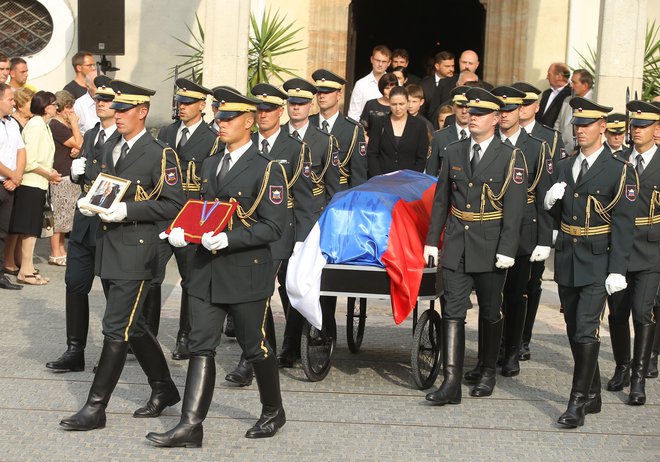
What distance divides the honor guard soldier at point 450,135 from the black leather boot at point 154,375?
3020 mm

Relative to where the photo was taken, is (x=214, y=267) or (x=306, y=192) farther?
(x=306, y=192)

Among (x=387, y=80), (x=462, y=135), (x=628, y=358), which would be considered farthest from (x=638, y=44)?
(x=628, y=358)

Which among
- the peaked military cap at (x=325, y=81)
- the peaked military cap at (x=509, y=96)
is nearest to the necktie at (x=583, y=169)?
the peaked military cap at (x=509, y=96)

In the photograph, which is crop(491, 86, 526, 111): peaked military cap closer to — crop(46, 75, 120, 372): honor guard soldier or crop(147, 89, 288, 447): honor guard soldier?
crop(147, 89, 288, 447): honor guard soldier

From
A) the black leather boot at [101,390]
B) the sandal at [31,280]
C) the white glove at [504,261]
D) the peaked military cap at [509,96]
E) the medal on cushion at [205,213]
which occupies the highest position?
the peaked military cap at [509,96]

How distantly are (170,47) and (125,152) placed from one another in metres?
9.49

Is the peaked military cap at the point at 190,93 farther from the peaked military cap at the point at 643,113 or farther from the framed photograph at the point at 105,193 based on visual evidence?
the peaked military cap at the point at 643,113

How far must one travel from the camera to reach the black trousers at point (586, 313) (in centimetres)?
785

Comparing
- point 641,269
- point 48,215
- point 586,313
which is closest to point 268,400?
point 586,313

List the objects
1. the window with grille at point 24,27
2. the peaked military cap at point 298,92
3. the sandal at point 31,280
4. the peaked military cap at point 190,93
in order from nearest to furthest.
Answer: the peaked military cap at point 190,93 < the peaked military cap at point 298,92 < the sandal at point 31,280 < the window with grille at point 24,27

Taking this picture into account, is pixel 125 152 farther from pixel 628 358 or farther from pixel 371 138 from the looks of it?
pixel 371 138

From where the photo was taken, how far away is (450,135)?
10000 mm

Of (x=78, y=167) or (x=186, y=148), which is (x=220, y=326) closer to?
(x=78, y=167)

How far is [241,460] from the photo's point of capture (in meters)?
6.86
